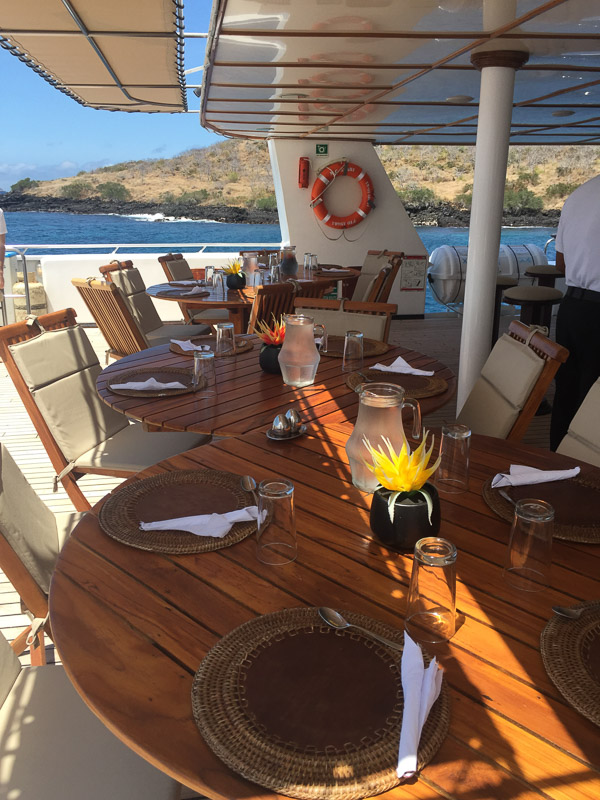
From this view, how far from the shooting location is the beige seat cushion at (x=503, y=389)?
178cm

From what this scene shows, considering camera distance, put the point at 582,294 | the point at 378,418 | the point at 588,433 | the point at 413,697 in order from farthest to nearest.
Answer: the point at 582,294 < the point at 588,433 < the point at 378,418 < the point at 413,697

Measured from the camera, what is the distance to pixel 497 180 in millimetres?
3287

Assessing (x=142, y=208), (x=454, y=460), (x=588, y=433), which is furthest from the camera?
(x=142, y=208)

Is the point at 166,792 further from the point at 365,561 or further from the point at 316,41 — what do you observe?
the point at 316,41

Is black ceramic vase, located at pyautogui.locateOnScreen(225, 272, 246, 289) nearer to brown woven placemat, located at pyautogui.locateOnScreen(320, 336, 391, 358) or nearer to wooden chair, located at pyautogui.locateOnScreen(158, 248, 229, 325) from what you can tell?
wooden chair, located at pyautogui.locateOnScreen(158, 248, 229, 325)

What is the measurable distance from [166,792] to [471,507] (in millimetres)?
697

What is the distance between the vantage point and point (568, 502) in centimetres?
122

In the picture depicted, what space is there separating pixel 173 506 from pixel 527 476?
27.7 inches

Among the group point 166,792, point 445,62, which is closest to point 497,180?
point 445,62

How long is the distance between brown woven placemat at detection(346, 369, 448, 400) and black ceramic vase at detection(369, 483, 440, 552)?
85cm

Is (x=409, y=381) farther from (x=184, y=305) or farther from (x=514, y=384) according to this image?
(x=184, y=305)

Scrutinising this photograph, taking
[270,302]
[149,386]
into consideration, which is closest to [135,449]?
[149,386]

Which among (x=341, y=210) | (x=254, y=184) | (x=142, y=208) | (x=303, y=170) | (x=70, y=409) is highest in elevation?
(x=254, y=184)

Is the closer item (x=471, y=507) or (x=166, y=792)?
(x=166, y=792)
